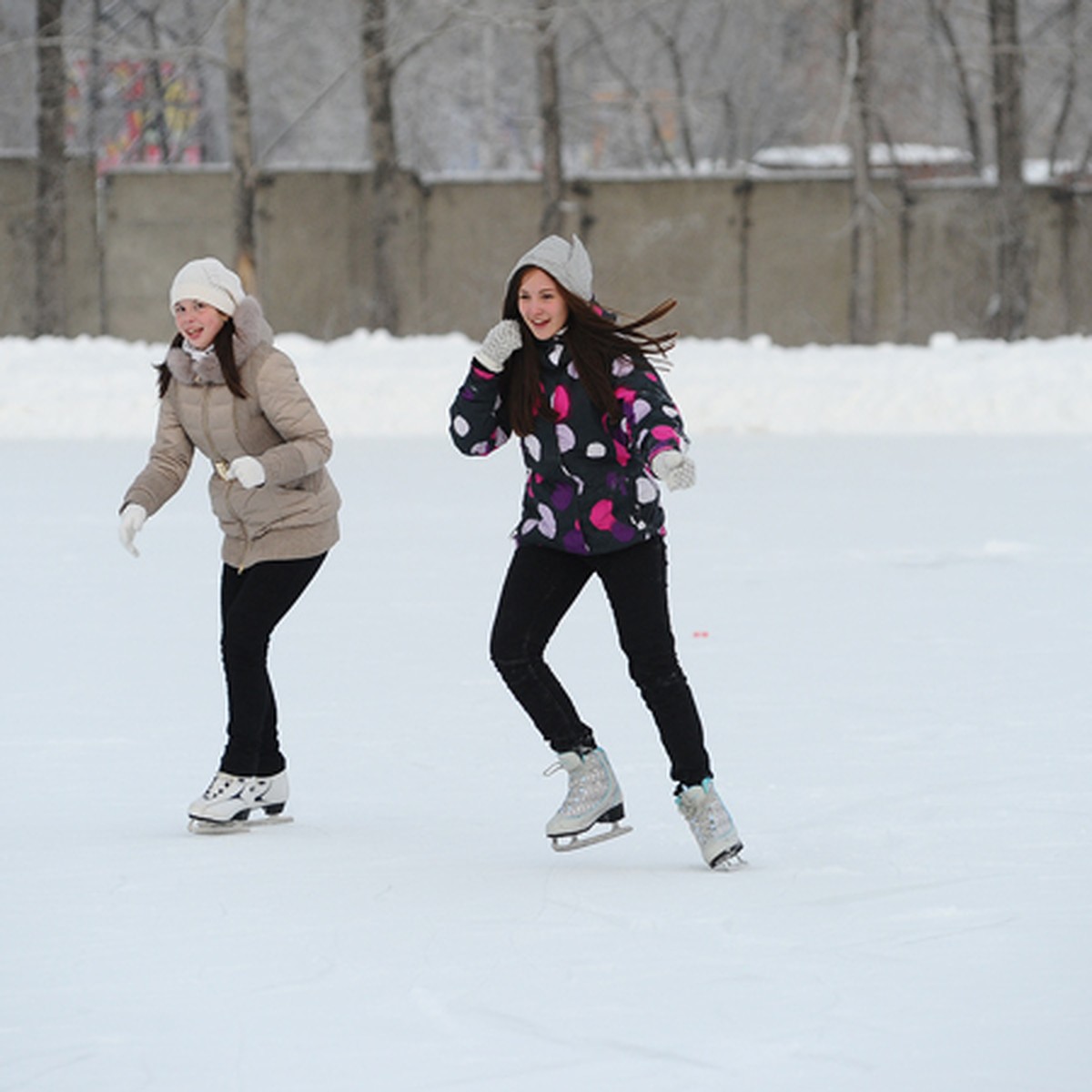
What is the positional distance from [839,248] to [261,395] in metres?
22.5

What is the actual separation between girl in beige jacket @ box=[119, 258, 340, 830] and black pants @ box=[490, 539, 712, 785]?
559mm

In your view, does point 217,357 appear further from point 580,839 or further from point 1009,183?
point 1009,183

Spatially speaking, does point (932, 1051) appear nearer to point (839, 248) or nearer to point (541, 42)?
point (541, 42)

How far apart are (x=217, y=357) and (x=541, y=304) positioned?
0.84 metres

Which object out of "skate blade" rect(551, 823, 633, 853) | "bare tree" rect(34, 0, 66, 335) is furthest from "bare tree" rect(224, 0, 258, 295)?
"skate blade" rect(551, 823, 633, 853)

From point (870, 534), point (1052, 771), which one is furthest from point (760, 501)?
point (1052, 771)

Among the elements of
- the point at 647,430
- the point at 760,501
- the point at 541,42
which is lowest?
the point at 760,501

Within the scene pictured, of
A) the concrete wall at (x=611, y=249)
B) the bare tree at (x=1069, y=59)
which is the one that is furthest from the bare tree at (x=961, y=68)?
the concrete wall at (x=611, y=249)

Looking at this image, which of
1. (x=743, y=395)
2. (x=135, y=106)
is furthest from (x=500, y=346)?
(x=135, y=106)

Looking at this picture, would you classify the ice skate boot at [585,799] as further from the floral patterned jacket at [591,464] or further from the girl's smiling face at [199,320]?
the girl's smiling face at [199,320]

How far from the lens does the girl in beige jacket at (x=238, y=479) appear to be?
4.88 m

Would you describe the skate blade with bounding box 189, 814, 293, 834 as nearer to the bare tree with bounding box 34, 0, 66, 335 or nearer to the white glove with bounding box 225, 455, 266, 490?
the white glove with bounding box 225, 455, 266, 490

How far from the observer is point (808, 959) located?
389cm

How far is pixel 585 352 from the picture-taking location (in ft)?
14.7
